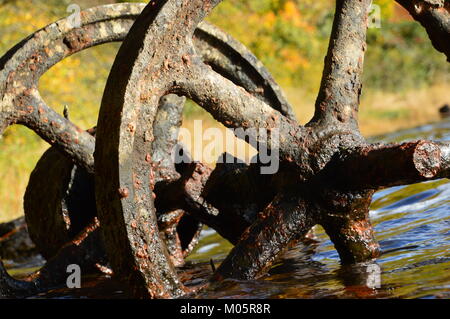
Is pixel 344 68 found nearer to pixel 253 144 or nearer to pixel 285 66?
pixel 253 144

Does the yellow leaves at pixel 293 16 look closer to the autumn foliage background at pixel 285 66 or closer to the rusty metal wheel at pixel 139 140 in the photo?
the autumn foliage background at pixel 285 66

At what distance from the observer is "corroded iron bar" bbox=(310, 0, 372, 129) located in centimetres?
434

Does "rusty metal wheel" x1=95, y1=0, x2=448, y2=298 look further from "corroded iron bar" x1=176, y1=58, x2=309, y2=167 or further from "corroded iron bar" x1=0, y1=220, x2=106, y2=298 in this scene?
"corroded iron bar" x1=0, y1=220, x2=106, y2=298

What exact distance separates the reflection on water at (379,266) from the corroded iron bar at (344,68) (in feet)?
2.53

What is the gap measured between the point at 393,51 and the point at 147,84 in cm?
1970

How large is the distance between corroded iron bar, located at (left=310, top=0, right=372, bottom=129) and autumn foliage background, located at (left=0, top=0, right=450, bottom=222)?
6507mm

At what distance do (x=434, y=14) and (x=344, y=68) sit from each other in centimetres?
63

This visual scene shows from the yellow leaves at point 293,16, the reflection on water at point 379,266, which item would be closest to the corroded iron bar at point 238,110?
the reflection on water at point 379,266

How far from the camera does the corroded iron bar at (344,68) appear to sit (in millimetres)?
4340

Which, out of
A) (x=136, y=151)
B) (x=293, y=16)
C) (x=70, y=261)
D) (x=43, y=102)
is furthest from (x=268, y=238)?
(x=293, y=16)

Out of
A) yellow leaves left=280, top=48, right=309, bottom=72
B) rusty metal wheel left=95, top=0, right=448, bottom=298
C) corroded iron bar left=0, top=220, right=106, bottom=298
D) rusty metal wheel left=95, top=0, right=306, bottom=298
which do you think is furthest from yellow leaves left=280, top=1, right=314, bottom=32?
rusty metal wheel left=95, top=0, right=306, bottom=298
